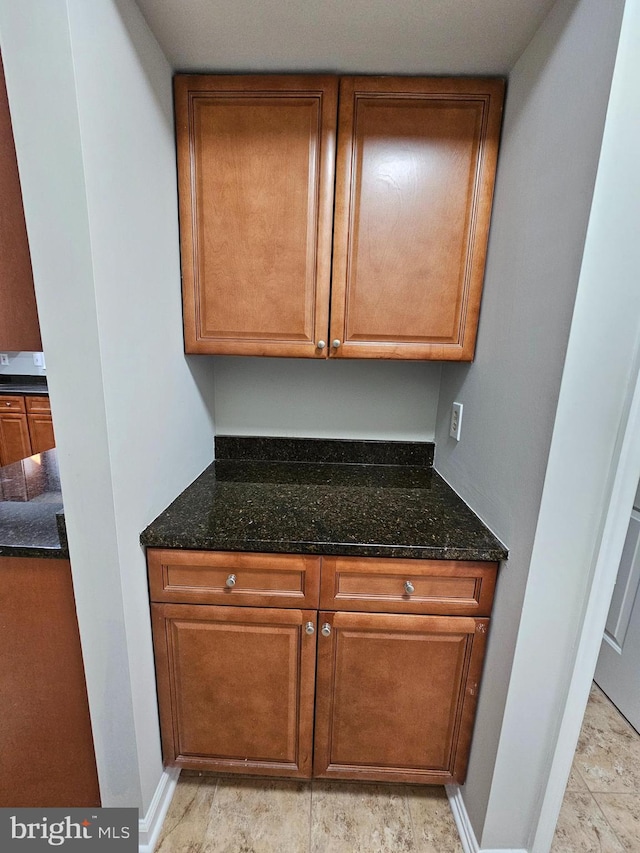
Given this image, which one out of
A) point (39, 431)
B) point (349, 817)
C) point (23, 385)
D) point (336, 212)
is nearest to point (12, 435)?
point (39, 431)


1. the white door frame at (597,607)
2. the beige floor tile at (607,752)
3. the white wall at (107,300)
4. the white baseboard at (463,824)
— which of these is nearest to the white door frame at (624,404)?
the white door frame at (597,607)

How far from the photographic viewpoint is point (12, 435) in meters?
3.18

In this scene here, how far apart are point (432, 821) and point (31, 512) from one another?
60.2 inches

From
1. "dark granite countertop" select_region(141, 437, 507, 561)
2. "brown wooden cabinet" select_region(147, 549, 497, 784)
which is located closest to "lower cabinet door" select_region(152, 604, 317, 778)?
"brown wooden cabinet" select_region(147, 549, 497, 784)

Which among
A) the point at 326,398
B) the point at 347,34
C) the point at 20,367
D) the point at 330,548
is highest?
the point at 347,34

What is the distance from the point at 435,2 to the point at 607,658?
234 cm

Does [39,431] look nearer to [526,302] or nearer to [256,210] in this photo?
[256,210]

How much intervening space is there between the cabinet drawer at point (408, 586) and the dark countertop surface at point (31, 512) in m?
0.69

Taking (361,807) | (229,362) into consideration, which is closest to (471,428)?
(229,362)

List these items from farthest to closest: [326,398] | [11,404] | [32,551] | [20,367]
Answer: [20,367]
[11,404]
[326,398]
[32,551]

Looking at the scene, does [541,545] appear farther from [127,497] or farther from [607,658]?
[607,658]

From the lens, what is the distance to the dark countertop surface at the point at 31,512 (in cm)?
86

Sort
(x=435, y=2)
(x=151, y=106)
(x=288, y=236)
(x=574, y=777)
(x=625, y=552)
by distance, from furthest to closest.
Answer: (x=625, y=552)
(x=574, y=777)
(x=288, y=236)
(x=151, y=106)
(x=435, y=2)

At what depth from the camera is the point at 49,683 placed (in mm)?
959
